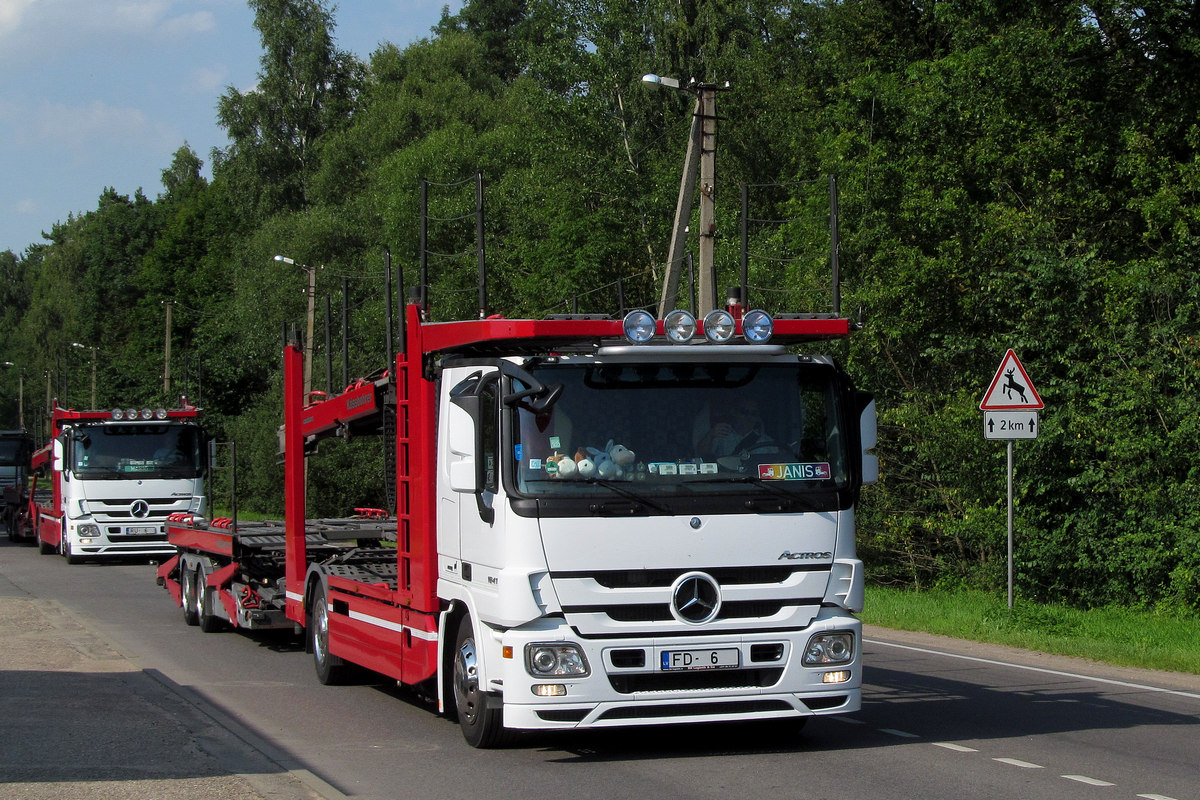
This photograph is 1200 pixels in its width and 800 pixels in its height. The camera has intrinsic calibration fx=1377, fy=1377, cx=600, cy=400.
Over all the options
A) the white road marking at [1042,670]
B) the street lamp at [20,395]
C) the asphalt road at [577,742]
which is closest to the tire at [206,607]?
the asphalt road at [577,742]

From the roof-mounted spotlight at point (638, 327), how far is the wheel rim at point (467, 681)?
7.06 feet

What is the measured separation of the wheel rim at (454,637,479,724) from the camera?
8.68 metres

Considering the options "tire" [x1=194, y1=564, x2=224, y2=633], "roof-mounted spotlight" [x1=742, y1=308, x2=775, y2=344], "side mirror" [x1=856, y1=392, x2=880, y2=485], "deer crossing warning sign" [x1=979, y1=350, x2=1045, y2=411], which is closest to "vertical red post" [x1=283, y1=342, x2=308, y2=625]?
"tire" [x1=194, y1=564, x2=224, y2=633]

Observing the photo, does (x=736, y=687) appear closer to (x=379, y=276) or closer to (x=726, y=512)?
(x=726, y=512)

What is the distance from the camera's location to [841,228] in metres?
23.4

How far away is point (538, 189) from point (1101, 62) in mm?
19357

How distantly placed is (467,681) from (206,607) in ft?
27.3

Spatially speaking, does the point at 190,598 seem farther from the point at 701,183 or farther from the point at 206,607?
the point at 701,183

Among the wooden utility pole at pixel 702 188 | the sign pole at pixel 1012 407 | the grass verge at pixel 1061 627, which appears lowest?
the grass verge at pixel 1061 627

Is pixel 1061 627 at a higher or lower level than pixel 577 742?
lower

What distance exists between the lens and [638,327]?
26.9ft

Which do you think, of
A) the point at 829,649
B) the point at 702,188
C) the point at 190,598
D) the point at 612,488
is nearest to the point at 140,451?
the point at 190,598

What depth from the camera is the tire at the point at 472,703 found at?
28.1ft

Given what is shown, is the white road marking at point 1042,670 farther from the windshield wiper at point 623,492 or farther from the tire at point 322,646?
the tire at point 322,646
